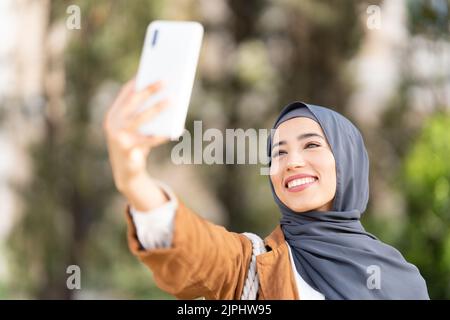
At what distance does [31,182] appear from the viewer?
261cm

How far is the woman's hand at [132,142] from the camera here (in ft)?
2.04

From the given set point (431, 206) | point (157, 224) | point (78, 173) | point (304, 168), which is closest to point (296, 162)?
point (304, 168)

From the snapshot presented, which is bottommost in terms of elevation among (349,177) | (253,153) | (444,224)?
(444,224)

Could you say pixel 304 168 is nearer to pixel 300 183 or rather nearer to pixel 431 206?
pixel 300 183

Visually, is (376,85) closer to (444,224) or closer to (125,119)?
(444,224)

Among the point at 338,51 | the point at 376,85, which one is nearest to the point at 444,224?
the point at 376,85

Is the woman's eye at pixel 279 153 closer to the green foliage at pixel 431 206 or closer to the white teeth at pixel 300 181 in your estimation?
the white teeth at pixel 300 181

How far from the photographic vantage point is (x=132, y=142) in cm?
62

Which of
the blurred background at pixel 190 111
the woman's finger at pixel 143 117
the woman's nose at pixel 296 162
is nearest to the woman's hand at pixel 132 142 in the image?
the woman's finger at pixel 143 117

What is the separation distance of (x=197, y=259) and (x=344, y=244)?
9.3 inches

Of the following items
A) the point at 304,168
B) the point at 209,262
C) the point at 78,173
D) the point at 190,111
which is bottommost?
the point at 209,262

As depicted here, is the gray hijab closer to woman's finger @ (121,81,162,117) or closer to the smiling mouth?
the smiling mouth
